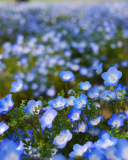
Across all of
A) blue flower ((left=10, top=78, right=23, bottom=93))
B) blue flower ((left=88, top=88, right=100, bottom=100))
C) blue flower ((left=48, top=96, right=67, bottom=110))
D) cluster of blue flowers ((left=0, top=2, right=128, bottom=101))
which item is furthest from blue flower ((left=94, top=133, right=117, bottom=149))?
cluster of blue flowers ((left=0, top=2, right=128, bottom=101))

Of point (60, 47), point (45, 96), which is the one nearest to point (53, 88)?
point (45, 96)

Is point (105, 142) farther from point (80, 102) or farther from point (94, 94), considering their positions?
point (94, 94)

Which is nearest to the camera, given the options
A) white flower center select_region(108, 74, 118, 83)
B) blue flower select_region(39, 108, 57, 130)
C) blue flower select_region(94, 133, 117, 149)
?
blue flower select_region(94, 133, 117, 149)

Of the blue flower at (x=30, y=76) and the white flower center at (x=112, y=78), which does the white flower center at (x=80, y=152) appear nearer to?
the white flower center at (x=112, y=78)

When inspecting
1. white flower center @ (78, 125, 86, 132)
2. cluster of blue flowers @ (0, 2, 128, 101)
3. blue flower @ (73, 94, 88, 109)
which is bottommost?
white flower center @ (78, 125, 86, 132)

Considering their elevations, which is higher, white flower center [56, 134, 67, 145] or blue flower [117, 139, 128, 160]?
white flower center [56, 134, 67, 145]

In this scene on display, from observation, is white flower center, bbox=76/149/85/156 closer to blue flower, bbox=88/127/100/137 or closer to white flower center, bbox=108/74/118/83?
blue flower, bbox=88/127/100/137

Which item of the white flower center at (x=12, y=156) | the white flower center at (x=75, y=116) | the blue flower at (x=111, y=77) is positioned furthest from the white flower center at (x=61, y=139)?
the blue flower at (x=111, y=77)

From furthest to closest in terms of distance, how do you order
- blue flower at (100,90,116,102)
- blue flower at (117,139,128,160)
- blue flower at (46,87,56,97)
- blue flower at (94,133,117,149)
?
blue flower at (46,87,56,97)
blue flower at (100,90,116,102)
blue flower at (94,133,117,149)
blue flower at (117,139,128,160)
